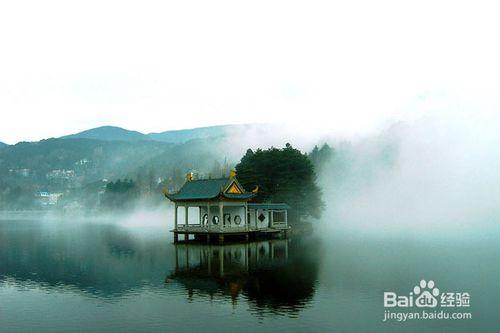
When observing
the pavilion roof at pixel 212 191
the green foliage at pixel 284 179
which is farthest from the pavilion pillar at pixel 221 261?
the green foliage at pixel 284 179

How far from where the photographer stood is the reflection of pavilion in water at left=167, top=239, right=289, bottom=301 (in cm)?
3288

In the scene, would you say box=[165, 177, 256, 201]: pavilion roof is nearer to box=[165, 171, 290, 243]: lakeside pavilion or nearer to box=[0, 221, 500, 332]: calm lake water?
box=[165, 171, 290, 243]: lakeside pavilion

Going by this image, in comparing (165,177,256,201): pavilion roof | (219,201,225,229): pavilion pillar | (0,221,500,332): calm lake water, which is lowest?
(0,221,500,332): calm lake water

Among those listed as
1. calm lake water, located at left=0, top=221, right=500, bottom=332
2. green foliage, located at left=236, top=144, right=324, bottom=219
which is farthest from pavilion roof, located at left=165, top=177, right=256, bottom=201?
green foliage, located at left=236, top=144, right=324, bottom=219

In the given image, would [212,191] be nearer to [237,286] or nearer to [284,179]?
[284,179]

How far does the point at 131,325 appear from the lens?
78.1 feet

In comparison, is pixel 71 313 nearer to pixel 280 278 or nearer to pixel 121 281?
pixel 121 281

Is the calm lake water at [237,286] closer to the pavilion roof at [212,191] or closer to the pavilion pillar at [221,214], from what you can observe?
the pavilion pillar at [221,214]

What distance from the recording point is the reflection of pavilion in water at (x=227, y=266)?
3288 centimetres

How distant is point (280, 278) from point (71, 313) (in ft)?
45.7

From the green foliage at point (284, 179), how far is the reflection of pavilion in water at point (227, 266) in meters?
21.7

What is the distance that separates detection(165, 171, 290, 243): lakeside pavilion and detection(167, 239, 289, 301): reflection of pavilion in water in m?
4.93

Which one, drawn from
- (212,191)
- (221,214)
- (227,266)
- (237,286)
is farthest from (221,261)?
(212,191)

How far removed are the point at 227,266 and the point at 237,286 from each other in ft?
29.3
